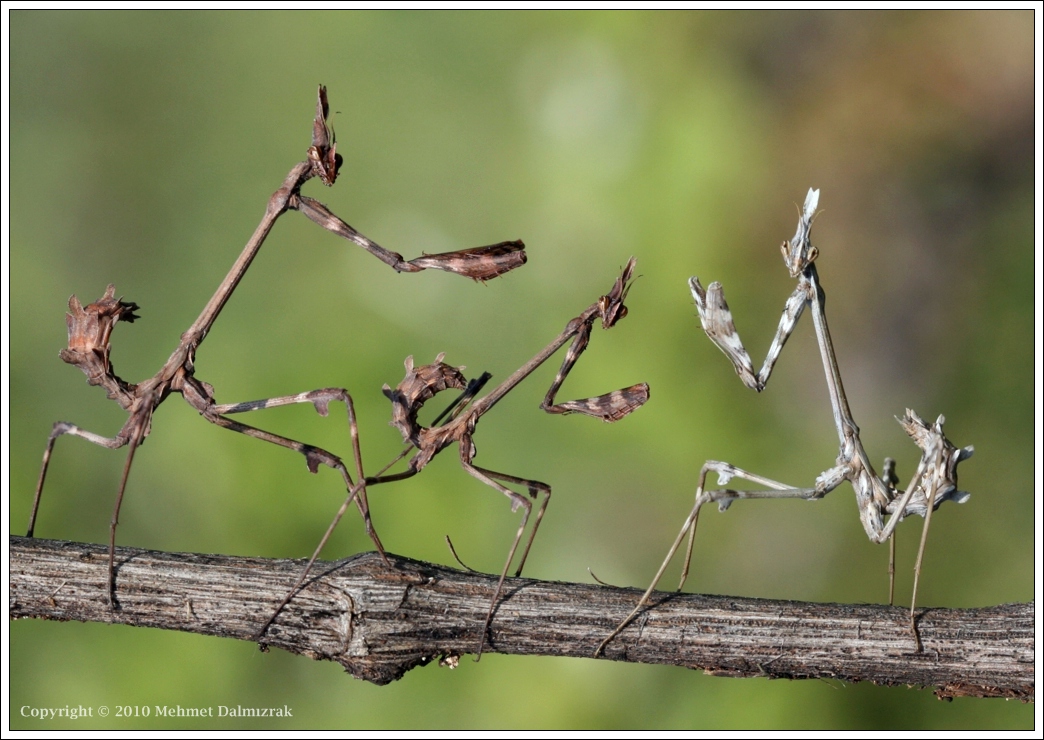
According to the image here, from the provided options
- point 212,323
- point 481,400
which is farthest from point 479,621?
point 212,323

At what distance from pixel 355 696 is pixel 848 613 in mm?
1348

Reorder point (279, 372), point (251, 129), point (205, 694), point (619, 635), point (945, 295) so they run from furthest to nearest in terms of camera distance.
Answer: point (251, 129) < point (945, 295) < point (279, 372) < point (205, 694) < point (619, 635)

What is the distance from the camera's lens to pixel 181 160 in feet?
8.53

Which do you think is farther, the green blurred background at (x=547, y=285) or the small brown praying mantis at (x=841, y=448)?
the green blurred background at (x=547, y=285)

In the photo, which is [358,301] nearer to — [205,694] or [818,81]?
[205,694]

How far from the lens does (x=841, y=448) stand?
1.43 meters

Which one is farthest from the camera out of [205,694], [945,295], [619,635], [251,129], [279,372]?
[251,129]

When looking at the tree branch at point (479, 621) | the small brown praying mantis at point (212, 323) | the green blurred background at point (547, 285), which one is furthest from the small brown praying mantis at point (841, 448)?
the green blurred background at point (547, 285)

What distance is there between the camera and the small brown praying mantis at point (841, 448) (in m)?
1.33

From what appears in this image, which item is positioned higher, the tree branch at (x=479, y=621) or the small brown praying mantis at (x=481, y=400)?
the small brown praying mantis at (x=481, y=400)

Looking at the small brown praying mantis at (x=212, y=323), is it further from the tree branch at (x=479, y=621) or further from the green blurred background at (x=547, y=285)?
the green blurred background at (x=547, y=285)

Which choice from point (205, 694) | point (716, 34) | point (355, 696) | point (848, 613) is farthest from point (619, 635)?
point (716, 34)

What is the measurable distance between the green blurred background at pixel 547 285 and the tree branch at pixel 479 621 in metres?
0.88

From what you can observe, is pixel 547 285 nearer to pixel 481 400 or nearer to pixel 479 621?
pixel 481 400
